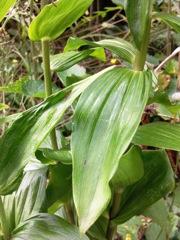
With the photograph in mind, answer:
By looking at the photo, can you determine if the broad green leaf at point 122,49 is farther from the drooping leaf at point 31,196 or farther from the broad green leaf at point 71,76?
the drooping leaf at point 31,196

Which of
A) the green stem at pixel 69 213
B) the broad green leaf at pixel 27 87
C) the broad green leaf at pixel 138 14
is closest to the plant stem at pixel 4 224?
the green stem at pixel 69 213

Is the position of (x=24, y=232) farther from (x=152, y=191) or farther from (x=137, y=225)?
(x=137, y=225)

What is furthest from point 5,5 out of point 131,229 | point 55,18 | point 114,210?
point 131,229

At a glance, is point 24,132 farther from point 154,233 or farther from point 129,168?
point 154,233

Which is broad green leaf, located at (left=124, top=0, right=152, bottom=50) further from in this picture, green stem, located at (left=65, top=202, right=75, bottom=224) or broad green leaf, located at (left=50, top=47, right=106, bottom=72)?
green stem, located at (left=65, top=202, right=75, bottom=224)

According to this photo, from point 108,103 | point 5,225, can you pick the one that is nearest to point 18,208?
point 5,225

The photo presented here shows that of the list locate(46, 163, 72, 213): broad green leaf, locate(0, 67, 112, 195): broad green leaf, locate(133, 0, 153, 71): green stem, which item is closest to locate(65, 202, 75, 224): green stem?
locate(46, 163, 72, 213): broad green leaf
